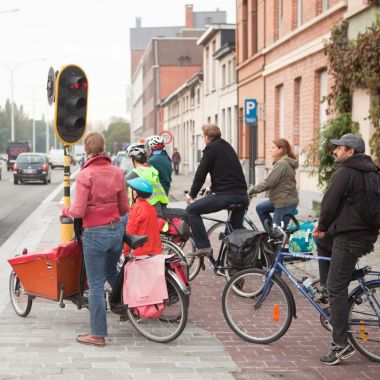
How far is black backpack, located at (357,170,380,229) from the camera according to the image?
17.4 feet

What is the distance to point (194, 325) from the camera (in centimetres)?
675

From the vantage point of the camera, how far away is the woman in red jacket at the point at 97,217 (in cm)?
600

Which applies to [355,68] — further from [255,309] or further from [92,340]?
[92,340]

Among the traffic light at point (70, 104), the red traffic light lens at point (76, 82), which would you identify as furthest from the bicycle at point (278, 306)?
the red traffic light lens at point (76, 82)

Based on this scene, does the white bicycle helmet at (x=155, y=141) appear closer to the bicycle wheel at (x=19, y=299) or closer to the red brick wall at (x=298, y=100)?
the bicycle wheel at (x=19, y=299)

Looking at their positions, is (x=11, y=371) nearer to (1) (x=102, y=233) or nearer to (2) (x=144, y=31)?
(1) (x=102, y=233)

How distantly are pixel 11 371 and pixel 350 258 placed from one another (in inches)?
104

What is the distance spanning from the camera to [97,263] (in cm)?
Answer: 611

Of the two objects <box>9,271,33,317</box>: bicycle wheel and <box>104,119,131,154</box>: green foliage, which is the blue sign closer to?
<box>9,271,33,317</box>: bicycle wheel

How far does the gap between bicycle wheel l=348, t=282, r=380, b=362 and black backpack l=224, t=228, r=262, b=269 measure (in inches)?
59.1

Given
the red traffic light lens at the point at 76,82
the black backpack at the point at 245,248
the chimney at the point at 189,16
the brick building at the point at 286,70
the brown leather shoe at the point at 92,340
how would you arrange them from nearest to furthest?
the brown leather shoe at the point at 92,340 → the black backpack at the point at 245,248 → the red traffic light lens at the point at 76,82 → the brick building at the point at 286,70 → the chimney at the point at 189,16

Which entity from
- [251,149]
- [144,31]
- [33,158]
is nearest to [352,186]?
[251,149]

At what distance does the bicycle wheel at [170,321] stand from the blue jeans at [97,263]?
409 mm

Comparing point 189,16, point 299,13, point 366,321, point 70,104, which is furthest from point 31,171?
point 189,16
